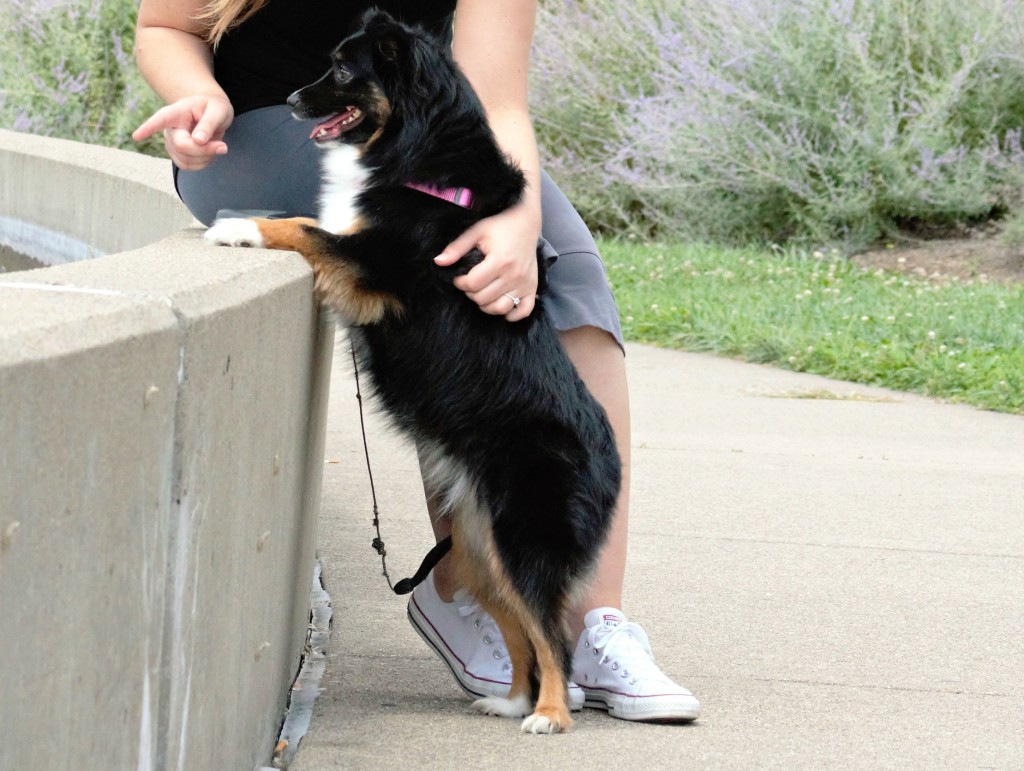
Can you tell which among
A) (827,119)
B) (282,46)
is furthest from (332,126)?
(827,119)

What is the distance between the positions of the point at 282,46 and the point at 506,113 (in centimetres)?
59

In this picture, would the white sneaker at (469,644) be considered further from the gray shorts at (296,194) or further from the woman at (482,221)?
the gray shorts at (296,194)

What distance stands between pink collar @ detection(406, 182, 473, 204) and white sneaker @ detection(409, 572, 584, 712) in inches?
35.0

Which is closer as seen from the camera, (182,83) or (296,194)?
(182,83)

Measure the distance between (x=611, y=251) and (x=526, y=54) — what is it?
7491mm

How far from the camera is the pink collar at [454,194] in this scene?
9.86 ft

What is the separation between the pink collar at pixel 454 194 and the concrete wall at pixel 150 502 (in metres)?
0.39

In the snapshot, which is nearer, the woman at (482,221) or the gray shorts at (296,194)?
the woman at (482,221)

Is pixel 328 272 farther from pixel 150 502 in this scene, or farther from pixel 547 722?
pixel 150 502

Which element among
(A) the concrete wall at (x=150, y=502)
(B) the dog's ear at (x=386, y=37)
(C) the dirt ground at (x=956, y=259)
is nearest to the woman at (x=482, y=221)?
(B) the dog's ear at (x=386, y=37)

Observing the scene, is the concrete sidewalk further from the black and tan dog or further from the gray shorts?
the gray shorts

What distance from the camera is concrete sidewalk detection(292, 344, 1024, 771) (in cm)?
286

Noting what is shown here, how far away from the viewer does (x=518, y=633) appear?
306 centimetres

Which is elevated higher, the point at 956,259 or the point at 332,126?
the point at 332,126
